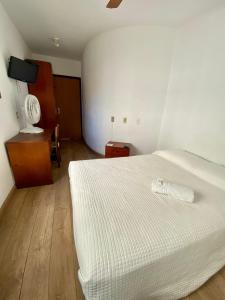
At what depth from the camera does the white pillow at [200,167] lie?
1441 millimetres

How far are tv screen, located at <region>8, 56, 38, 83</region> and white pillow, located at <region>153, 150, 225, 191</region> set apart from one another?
2446 millimetres

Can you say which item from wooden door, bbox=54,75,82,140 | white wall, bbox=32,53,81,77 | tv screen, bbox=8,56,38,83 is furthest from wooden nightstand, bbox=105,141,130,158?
white wall, bbox=32,53,81,77

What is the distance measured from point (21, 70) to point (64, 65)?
7.33 ft

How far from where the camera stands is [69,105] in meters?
4.61

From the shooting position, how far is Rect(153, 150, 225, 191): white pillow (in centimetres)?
144

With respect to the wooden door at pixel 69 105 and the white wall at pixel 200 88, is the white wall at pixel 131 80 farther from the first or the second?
the wooden door at pixel 69 105

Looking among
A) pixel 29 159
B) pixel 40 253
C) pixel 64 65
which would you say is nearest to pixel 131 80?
pixel 29 159

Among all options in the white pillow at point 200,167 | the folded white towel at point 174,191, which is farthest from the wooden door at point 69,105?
the folded white towel at point 174,191

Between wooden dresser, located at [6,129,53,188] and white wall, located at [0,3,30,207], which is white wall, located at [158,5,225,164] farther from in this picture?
white wall, located at [0,3,30,207]

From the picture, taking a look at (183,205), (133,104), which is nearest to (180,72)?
(133,104)

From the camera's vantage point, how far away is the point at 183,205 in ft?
3.68

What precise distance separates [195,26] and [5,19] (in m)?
2.63

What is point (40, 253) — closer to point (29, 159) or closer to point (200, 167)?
point (29, 159)

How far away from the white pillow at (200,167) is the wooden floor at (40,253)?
0.77 meters
